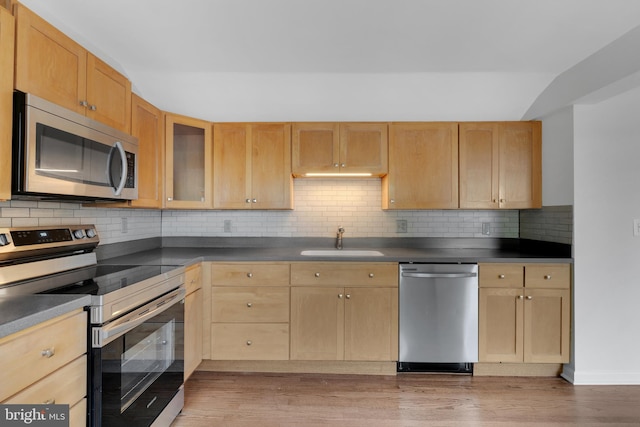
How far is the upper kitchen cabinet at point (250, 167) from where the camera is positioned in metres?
2.91

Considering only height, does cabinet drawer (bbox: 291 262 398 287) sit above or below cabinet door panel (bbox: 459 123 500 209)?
below

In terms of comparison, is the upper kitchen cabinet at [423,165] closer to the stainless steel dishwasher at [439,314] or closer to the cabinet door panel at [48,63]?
the stainless steel dishwasher at [439,314]

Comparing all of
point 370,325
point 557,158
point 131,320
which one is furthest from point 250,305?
point 557,158

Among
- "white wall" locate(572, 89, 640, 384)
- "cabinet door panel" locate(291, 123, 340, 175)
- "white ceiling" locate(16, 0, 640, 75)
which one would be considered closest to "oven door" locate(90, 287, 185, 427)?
"cabinet door panel" locate(291, 123, 340, 175)

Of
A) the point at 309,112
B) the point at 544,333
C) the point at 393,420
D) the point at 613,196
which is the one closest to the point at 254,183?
the point at 309,112

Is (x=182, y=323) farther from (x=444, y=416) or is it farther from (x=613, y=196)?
(x=613, y=196)

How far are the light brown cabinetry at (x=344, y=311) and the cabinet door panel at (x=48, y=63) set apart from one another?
5.84 feet

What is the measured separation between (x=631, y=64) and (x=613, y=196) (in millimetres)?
965

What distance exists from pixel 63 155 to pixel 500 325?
306cm

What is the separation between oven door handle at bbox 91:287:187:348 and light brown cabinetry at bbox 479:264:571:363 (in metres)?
2.23

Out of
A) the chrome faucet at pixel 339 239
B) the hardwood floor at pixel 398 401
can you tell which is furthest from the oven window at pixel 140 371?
the chrome faucet at pixel 339 239

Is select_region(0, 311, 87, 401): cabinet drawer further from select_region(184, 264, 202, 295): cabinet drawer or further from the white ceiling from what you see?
the white ceiling

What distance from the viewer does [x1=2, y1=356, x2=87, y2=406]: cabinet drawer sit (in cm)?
110

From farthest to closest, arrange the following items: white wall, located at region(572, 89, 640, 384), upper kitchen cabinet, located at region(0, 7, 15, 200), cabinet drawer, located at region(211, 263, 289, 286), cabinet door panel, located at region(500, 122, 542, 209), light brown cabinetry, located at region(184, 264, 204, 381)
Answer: cabinet door panel, located at region(500, 122, 542, 209)
cabinet drawer, located at region(211, 263, 289, 286)
white wall, located at region(572, 89, 640, 384)
light brown cabinetry, located at region(184, 264, 204, 381)
upper kitchen cabinet, located at region(0, 7, 15, 200)
